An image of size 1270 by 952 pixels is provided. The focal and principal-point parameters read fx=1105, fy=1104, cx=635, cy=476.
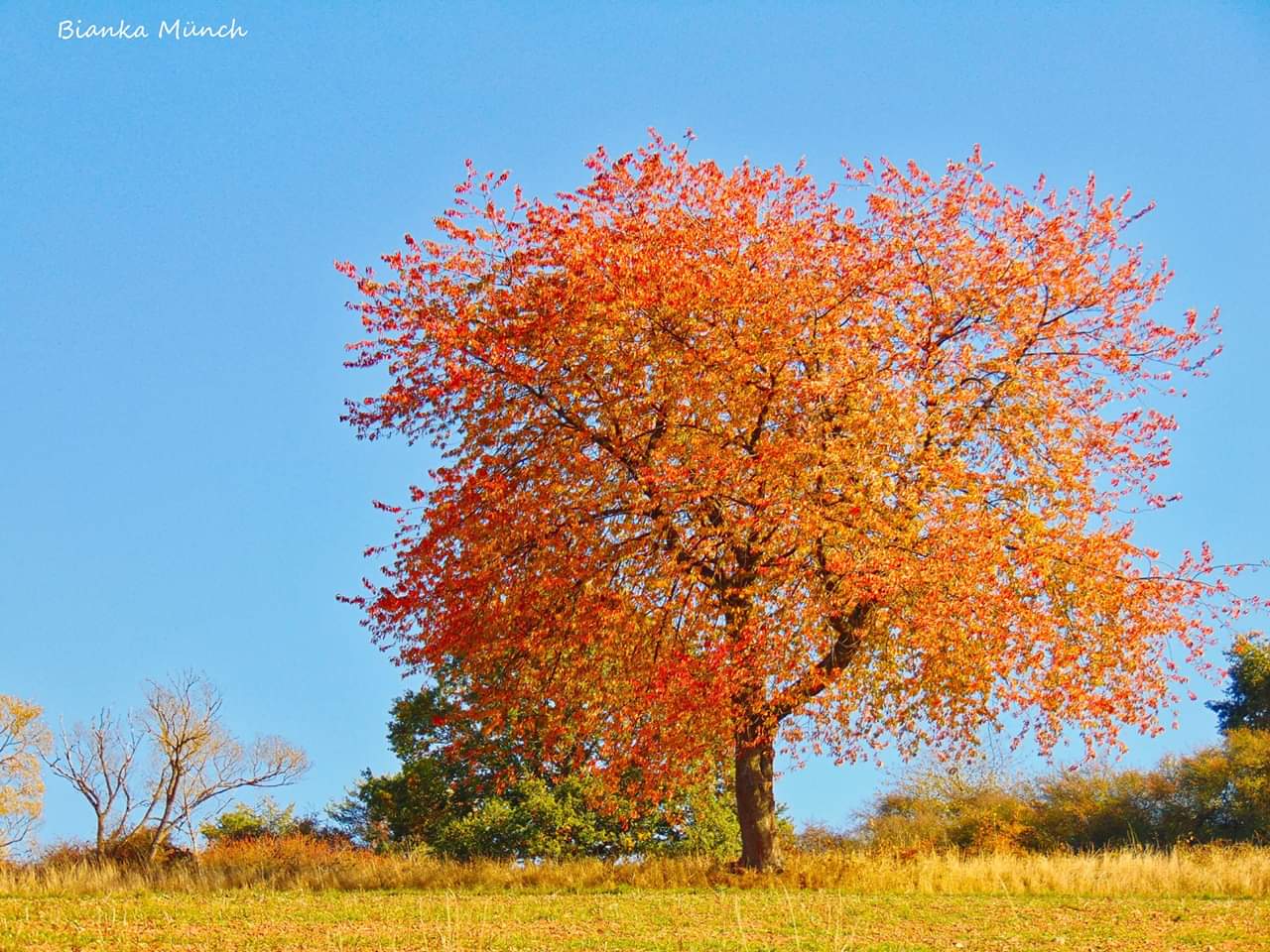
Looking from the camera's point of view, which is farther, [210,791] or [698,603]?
[210,791]

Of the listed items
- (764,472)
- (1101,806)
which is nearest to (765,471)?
(764,472)

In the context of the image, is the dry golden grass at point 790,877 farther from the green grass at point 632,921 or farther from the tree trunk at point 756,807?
the green grass at point 632,921

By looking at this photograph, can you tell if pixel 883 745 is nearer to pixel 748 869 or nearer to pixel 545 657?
pixel 748 869

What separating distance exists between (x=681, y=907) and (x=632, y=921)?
1.50 meters

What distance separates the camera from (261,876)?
20.4m

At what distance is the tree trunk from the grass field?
652mm

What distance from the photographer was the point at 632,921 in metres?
13.4

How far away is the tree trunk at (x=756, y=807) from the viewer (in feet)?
62.8

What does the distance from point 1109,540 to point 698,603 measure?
654cm

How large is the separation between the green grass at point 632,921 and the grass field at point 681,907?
0.13ft

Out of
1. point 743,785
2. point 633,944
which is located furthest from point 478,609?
point 633,944

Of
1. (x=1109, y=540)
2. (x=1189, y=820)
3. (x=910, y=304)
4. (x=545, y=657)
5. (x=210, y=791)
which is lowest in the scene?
(x=1189, y=820)

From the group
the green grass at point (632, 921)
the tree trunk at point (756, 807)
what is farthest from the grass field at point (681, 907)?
the tree trunk at point (756, 807)

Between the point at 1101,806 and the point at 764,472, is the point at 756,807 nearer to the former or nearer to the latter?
the point at 764,472
